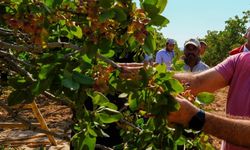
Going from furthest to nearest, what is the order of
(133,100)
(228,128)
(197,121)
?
(228,128) < (197,121) < (133,100)

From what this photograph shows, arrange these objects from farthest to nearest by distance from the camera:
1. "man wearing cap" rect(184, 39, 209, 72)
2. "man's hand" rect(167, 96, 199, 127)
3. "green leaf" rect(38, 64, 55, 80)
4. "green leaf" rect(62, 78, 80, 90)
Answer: "man wearing cap" rect(184, 39, 209, 72), "man's hand" rect(167, 96, 199, 127), "green leaf" rect(38, 64, 55, 80), "green leaf" rect(62, 78, 80, 90)

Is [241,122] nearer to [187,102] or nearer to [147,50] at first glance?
[187,102]

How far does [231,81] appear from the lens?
2.99 meters

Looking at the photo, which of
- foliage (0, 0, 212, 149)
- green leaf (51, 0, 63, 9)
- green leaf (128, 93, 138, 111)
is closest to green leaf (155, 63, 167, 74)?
foliage (0, 0, 212, 149)

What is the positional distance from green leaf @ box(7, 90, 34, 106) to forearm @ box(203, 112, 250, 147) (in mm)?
1042

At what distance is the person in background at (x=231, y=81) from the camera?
277cm

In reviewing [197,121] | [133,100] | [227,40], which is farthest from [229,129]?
[227,40]

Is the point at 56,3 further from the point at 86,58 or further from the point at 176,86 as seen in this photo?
the point at 176,86

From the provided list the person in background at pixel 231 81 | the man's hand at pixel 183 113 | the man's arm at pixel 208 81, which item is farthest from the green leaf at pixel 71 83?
the man's arm at pixel 208 81

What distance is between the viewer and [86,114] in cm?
141

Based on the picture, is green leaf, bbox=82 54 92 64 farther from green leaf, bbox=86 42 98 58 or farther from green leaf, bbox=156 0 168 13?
green leaf, bbox=156 0 168 13

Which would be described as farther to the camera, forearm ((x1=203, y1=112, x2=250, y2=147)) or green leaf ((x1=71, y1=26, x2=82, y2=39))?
forearm ((x1=203, y1=112, x2=250, y2=147))

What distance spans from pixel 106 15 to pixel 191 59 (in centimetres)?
525

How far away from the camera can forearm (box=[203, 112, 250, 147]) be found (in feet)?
7.07
